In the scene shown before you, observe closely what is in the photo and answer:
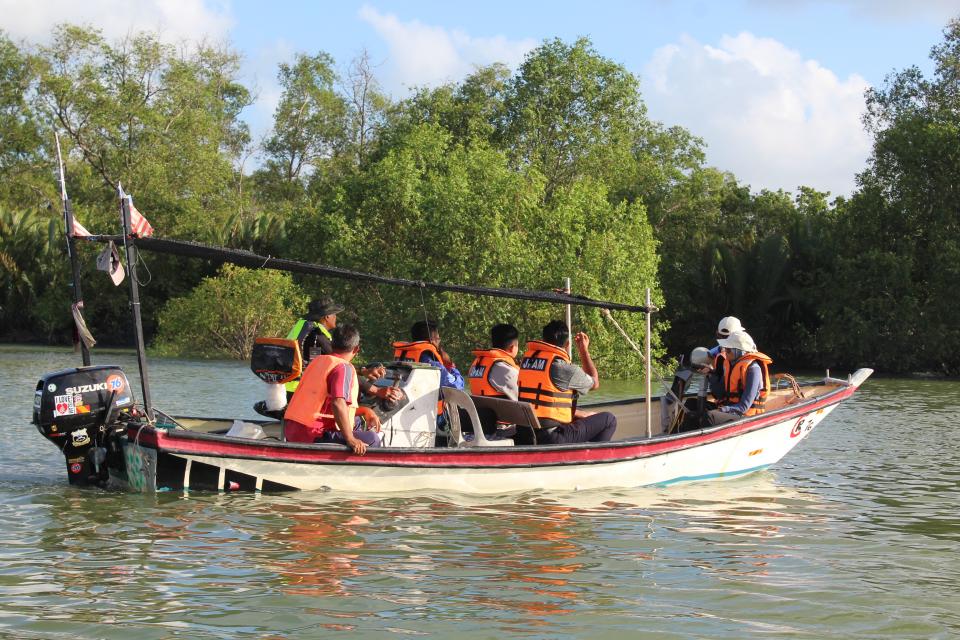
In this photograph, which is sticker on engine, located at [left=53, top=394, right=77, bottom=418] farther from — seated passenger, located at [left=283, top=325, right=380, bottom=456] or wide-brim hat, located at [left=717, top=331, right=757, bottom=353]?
wide-brim hat, located at [left=717, top=331, right=757, bottom=353]

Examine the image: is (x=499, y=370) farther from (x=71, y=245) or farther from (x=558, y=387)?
(x=71, y=245)

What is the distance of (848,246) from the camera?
34.6 m

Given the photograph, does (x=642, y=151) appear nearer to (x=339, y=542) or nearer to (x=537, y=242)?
(x=537, y=242)

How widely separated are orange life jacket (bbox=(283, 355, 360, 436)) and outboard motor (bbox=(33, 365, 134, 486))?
1392mm

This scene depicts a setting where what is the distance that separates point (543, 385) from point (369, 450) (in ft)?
5.72

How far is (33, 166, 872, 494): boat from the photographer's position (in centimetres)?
916

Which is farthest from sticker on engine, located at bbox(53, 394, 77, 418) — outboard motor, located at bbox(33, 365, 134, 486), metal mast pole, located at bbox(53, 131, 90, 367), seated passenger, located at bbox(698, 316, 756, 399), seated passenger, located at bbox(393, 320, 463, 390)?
seated passenger, located at bbox(698, 316, 756, 399)

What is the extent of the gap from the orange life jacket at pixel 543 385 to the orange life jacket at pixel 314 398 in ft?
5.28

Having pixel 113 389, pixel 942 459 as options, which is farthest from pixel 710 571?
pixel 942 459

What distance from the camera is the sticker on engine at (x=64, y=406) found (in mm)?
9188

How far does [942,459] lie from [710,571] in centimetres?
750

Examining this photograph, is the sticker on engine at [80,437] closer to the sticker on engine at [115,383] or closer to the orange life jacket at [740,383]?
the sticker on engine at [115,383]

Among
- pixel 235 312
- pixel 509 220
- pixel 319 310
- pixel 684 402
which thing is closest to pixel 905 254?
pixel 509 220

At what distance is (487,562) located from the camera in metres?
7.67
